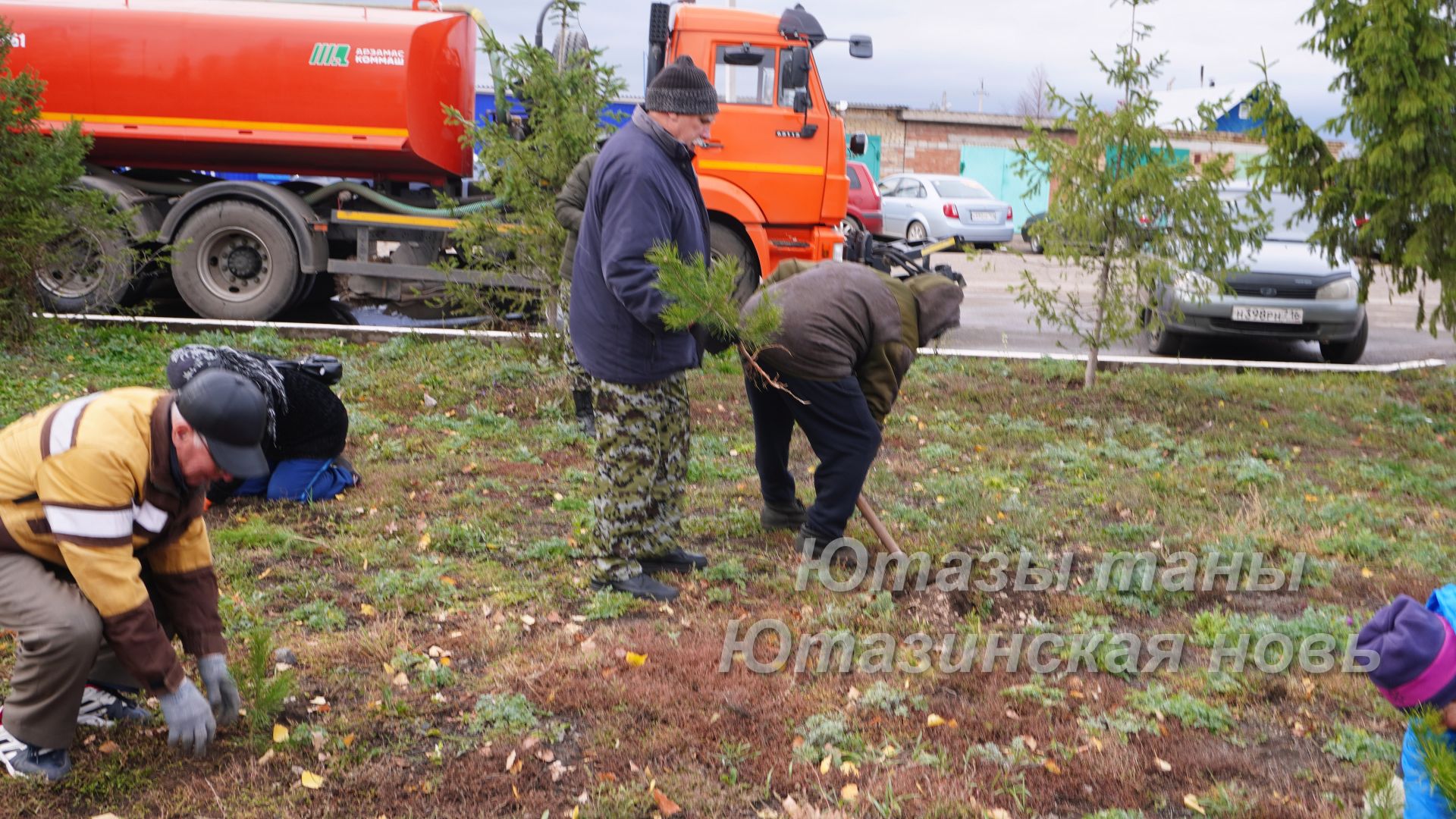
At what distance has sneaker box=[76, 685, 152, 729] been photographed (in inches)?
135

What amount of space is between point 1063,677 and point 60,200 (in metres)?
7.44

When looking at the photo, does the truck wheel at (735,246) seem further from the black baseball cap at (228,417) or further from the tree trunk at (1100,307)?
the black baseball cap at (228,417)

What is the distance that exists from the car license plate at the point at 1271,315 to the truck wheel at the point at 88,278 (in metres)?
8.97

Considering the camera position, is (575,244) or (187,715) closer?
(187,715)

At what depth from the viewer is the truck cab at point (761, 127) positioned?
9289 mm

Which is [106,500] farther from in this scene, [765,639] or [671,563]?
[671,563]

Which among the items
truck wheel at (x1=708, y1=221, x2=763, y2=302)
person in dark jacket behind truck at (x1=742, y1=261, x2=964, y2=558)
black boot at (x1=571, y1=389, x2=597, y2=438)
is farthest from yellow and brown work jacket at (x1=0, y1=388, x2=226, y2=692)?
truck wheel at (x1=708, y1=221, x2=763, y2=302)

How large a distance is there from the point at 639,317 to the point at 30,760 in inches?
86.9

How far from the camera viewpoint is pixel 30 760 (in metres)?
3.13

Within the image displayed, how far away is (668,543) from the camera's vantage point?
471cm

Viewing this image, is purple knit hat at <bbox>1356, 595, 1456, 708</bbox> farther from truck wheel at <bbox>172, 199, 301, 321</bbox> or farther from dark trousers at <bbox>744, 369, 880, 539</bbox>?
truck wheel at <bbox>172, 199, 301, 321</bbox>

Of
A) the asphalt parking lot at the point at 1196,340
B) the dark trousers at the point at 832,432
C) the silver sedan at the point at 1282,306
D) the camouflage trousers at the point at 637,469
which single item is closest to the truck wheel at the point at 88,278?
the camouflage trousers at the point at 637,469

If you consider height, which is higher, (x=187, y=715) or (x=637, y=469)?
(x=637, y=469)

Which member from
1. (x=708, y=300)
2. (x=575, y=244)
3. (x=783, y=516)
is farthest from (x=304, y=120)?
(x=708, y=300)
